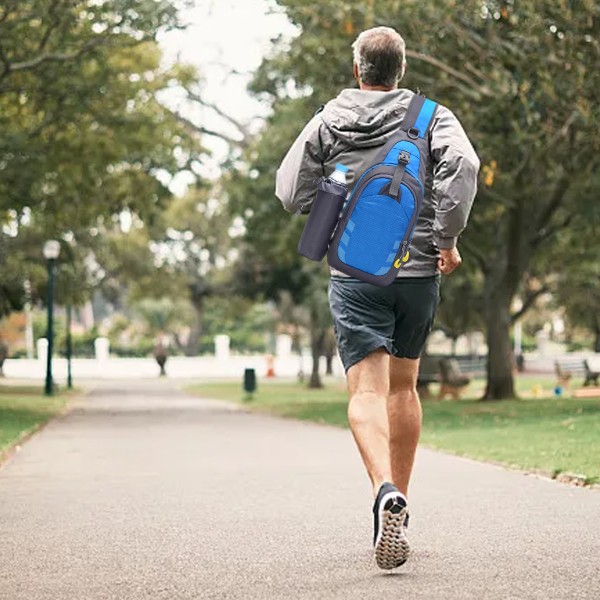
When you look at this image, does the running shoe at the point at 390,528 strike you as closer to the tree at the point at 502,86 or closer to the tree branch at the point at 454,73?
the tree at the point at 502,86

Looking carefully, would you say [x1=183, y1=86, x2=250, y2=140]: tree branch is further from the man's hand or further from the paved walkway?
the man's hand

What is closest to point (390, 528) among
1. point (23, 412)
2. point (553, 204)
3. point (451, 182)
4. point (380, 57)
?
point (451, 182)

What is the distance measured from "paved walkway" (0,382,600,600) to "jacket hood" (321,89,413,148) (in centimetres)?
174

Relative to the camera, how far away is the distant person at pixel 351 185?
5.56 m

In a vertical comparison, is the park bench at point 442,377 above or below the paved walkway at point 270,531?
below

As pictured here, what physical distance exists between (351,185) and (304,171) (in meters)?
0.22

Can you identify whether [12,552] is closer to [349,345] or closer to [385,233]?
[349,345]

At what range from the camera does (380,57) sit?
18.9 ft

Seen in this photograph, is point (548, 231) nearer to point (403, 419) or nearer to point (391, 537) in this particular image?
point (403, 419)

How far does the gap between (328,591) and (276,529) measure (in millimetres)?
1992

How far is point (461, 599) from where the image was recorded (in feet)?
16.4

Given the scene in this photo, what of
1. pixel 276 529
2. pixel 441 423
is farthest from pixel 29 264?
pixel 276 529

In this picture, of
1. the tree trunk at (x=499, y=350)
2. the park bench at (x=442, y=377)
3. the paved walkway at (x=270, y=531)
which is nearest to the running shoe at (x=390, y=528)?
the paved walkway at (x=270, y=531)

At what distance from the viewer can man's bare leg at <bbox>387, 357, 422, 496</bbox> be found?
237 inches
